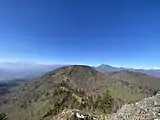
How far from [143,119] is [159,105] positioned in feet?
18.3

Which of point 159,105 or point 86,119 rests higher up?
point 159,105

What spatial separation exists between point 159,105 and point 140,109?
427cm

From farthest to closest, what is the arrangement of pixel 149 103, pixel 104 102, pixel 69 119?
pixel 104 102
pixel 69 119
pixel 149 103

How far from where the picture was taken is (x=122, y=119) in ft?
159

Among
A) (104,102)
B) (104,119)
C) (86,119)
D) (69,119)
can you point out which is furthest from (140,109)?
(104,102)

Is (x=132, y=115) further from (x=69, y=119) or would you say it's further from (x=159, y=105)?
(x=69, y=119)

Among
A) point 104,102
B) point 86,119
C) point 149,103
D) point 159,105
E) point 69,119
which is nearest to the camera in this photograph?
point 159,105

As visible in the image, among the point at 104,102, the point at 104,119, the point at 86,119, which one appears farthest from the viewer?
the point at 104,102

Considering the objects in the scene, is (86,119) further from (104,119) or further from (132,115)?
(132,115)

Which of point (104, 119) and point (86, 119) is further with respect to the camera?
point (86, 119)

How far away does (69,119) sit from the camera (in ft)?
263

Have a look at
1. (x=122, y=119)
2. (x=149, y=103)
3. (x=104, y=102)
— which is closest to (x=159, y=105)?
(x=149, y=103)

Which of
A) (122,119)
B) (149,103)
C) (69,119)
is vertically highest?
(149,103)

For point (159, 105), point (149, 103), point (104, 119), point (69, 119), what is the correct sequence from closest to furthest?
point (159, 105) < point (149, 103) < point (104, 119) < point (69, 119)
